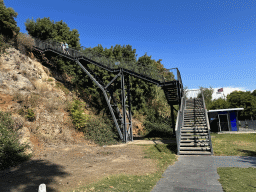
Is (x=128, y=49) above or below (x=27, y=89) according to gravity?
above

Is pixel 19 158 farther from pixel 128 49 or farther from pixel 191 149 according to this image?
pixel 128 49

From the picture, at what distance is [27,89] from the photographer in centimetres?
1452

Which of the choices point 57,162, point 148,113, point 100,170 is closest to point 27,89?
point 57,162

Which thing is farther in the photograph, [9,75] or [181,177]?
[9,75]

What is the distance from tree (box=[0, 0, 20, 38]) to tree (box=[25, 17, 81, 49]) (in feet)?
10.1

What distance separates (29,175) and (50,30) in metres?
19.8

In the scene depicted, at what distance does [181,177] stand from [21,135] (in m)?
9.52

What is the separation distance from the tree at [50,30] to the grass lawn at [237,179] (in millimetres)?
21713

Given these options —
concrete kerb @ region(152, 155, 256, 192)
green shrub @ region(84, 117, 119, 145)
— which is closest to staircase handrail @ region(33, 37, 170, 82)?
green shrub @ region(84, 117, 119, 145)

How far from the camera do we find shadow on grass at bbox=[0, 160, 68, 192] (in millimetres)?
5230

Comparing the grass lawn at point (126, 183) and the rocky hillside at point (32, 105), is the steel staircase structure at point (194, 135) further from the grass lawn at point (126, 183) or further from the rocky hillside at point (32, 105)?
the rocky hillside at point (32, 105)

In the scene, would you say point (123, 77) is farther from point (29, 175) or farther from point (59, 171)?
point (29, 175)

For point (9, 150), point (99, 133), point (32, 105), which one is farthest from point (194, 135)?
point (32, 105)

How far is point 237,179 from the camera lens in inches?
199
